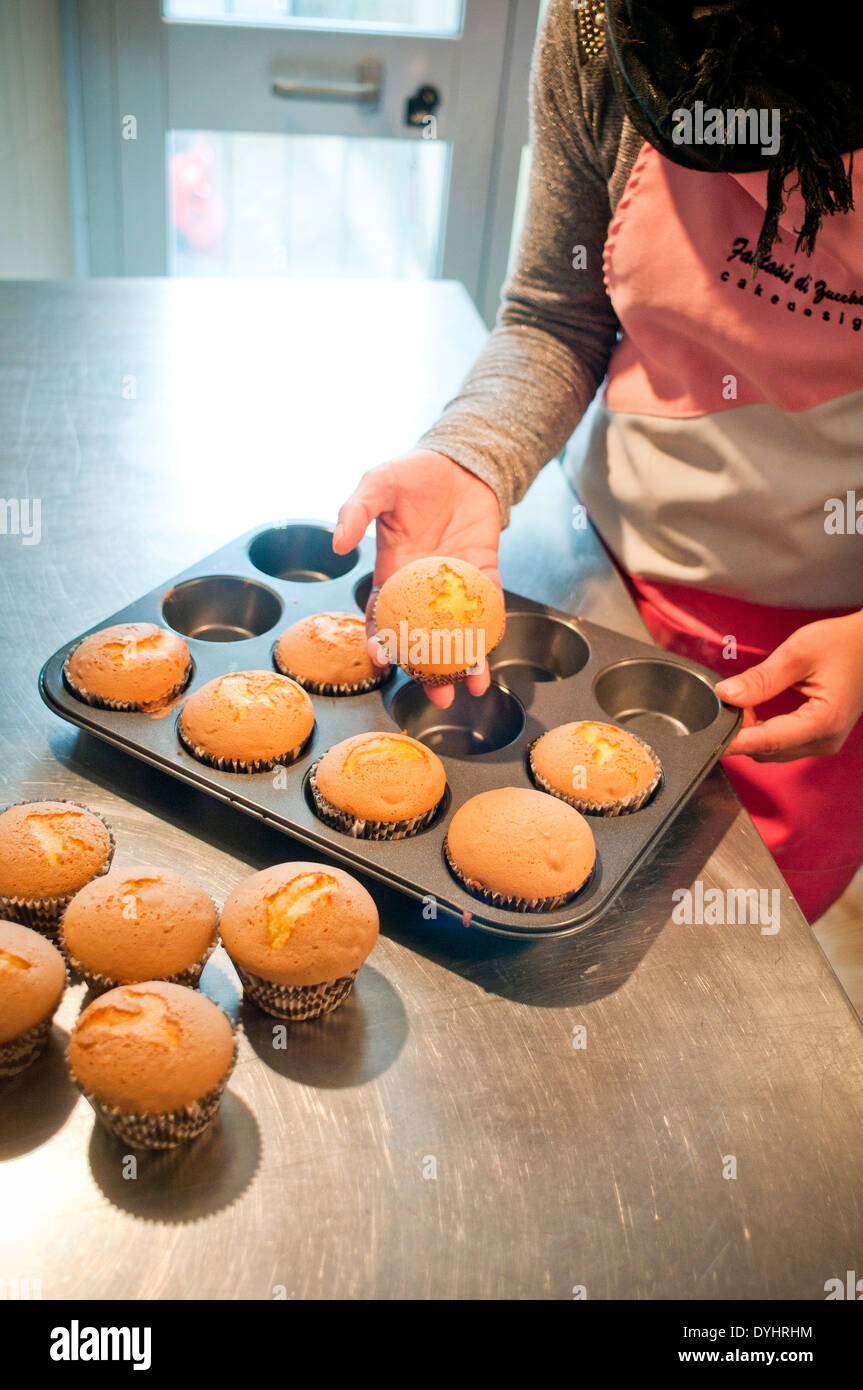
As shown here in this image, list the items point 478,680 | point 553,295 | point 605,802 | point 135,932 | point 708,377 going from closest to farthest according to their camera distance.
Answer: point 135,932 < point 605,802 < point 478,680 < point 708,377 < point 553,295

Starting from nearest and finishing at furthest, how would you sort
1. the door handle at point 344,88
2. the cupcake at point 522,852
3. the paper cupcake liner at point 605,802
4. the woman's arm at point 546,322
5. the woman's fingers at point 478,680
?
the cupcake at point 522,852, the paper cupcake liner at point 605,802, the woman's fingers at point 478,680, the woman's arm at point 546,322, the door handle at point 344,88

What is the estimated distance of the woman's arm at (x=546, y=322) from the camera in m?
1.56

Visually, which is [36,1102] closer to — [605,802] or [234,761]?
[234,761]

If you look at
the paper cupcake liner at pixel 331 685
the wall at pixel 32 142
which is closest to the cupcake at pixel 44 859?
the paper cupcake liner at pixel 331 685

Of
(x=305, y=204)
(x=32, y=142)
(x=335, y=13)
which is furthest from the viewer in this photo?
(x=305, y=204)

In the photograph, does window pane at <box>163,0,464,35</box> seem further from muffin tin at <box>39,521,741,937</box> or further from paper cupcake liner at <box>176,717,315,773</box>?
paper cupcake liner at <box>176,717,315,773</box>

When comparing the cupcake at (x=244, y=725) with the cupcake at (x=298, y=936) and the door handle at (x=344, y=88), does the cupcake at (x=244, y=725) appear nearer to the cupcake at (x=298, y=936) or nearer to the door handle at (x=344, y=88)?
the cupcake at (x=298, y=936)

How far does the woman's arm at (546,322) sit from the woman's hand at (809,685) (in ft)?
1.61

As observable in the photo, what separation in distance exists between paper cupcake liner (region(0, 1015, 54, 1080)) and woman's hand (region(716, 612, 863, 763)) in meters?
0.92

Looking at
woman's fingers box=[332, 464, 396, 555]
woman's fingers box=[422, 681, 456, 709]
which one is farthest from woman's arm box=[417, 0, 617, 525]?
woman's fingers box=[422, 681, 456, 709]

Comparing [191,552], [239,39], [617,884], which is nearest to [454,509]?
[191,552]

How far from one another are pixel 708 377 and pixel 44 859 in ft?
3.74

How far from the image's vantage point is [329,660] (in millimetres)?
1431

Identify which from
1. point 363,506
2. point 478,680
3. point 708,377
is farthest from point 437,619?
point 708,377
